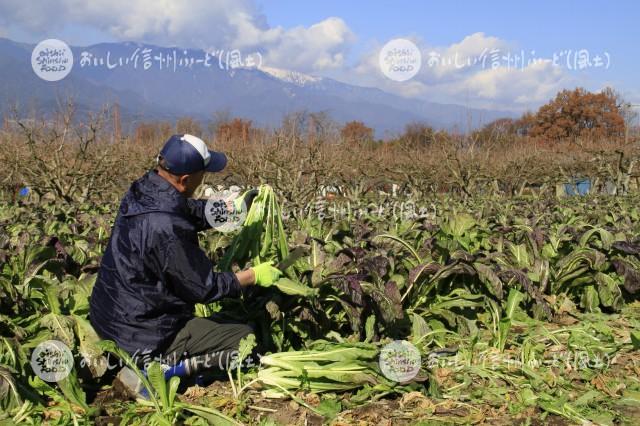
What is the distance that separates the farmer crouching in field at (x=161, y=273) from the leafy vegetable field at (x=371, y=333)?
0.20 meters

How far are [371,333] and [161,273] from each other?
158 centimetres

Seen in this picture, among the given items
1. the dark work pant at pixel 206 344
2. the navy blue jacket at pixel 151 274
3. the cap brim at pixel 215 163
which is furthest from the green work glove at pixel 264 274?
the cap brim at pixel 215 163

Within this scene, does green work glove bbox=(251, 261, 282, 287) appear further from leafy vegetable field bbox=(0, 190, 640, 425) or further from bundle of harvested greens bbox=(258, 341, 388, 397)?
bundle of harvested greens bbox=(258, 341, 388, 397)

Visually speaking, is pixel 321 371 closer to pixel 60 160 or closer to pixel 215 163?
pixel 215 163

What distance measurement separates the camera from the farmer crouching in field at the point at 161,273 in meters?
3.31

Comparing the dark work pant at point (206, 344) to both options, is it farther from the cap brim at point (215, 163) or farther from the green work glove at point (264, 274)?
the cap brim at point (215, 163)

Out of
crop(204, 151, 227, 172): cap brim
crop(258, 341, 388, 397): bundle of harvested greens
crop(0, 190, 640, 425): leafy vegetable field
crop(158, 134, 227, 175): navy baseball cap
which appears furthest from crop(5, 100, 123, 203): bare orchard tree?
crop(258, 341, 388, 397): bundle of harvested greens

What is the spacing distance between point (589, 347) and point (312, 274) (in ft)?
6.78

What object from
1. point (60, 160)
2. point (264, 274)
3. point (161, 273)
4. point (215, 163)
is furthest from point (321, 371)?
point (60, 160)

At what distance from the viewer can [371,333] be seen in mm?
4137

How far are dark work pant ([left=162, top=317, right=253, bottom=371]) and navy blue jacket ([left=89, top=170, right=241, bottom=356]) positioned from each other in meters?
0.07

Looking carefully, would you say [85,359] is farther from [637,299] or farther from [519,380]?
[637,299]

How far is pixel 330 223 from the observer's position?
6.57 meters

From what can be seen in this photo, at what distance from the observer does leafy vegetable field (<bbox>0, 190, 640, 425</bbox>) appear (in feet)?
11.0
